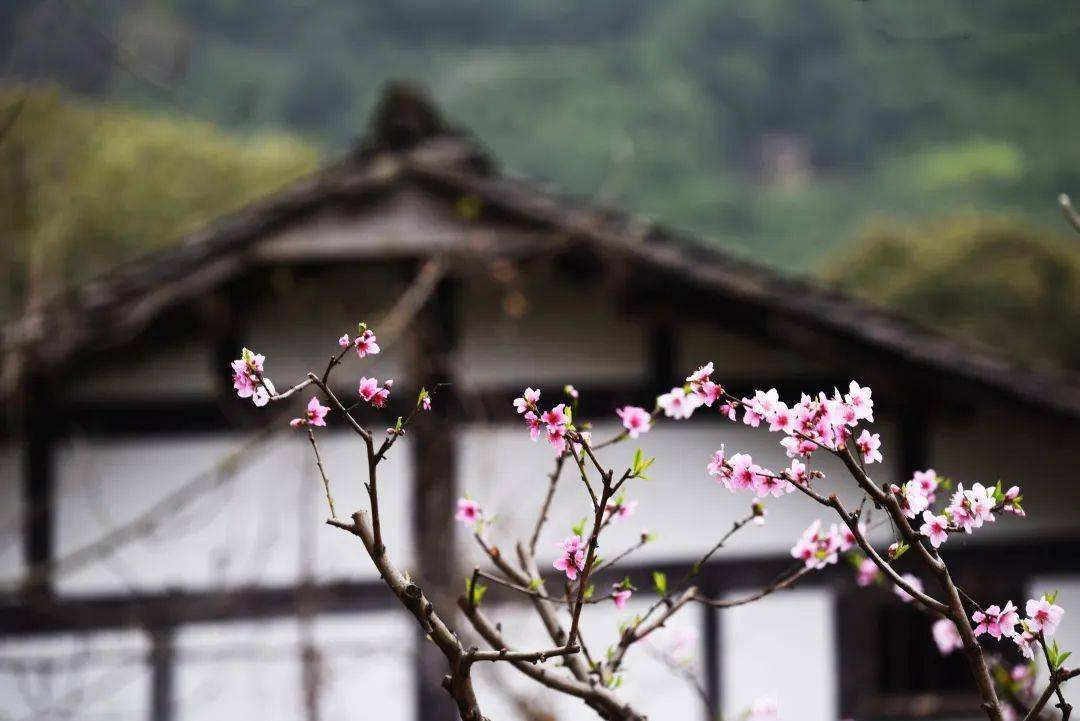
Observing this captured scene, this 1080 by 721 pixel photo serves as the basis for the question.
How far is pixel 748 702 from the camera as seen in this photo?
520 cm

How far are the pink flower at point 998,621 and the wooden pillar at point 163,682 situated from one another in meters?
4.29

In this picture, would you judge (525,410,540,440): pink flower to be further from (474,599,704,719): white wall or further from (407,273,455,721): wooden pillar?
(474,599,704,719): white wall

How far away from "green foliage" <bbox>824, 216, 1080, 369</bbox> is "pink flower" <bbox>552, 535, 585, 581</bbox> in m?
12.1

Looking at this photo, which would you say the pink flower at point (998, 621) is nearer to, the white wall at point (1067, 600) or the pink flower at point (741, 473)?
the pink flower at point (741, 473)

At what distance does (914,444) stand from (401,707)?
2.91 m

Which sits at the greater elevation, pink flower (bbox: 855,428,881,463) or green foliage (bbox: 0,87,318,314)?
green foliage (bbox: 0,87,318,314)

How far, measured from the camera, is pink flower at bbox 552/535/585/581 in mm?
1628

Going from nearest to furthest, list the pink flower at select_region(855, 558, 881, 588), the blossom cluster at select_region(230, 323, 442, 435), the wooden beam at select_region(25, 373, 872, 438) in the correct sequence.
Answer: the blossom cluster at select_region(230, 323, 442, 435) → the pink flower at select_region(855, 558, 881, 588) → the wooden beam at select_region(25, 373, 872, 438)

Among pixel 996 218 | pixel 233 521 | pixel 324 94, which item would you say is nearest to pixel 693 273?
pixel 233 521

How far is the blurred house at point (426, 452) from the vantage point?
15.7ft

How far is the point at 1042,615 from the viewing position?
4.95 feet

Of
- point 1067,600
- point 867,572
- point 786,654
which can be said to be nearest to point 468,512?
point 867,572

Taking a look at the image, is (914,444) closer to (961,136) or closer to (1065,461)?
(1065,461)

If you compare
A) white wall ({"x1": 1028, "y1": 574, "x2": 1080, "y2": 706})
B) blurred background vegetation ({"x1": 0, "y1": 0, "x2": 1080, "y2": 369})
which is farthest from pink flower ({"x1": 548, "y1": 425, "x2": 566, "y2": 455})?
blurred background vegetation ({"x1": 0, "y1": 0, "x2": 1080, "y2": 369})
